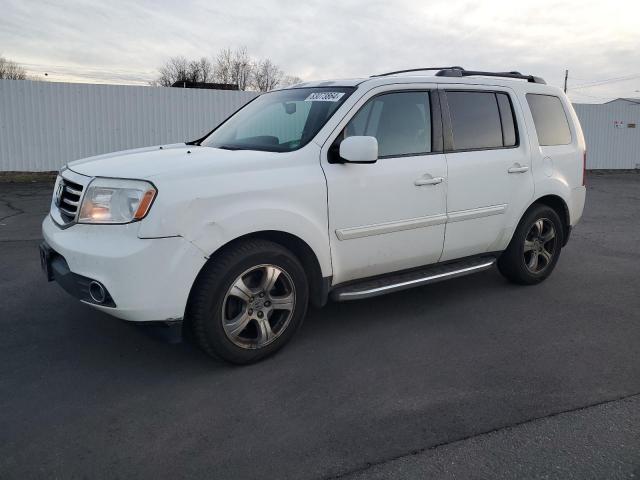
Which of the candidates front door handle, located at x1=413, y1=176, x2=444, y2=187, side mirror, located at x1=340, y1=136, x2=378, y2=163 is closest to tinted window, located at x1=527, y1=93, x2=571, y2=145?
front door handle, located at x1=413, y1=176, x2=444, y2=187

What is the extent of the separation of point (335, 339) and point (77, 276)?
1811mm

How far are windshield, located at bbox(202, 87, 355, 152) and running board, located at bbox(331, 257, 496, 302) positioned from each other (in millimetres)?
1089

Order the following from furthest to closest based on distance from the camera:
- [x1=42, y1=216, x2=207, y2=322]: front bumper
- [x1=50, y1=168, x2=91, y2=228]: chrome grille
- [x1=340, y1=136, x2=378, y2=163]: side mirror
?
[x1=340, y1=136, x2=378, y2=163]: side mirror < [x1=50, y1=168, x2=91, y2=228]: chrome grille < [x1=42, y1=216, x2=207, y2=322]: front bumper

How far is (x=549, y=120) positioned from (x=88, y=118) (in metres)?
13.7

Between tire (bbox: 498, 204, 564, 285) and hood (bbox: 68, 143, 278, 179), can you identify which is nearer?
hood (bbox: 68, 143, 278, 179)

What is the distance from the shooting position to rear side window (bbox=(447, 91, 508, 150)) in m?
4.55

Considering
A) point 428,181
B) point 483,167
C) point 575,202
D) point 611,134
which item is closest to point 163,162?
point 428,181

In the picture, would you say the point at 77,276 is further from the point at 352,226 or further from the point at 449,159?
the point at 449,159

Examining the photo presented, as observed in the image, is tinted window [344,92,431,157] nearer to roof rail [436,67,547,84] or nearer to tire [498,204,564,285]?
roof rail [436,67,547,84]

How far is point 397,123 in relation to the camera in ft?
13.9

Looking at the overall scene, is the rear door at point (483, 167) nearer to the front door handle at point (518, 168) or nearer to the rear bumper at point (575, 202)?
the front door handle at point (518, 168)

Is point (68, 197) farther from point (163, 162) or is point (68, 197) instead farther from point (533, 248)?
point (533, 248)

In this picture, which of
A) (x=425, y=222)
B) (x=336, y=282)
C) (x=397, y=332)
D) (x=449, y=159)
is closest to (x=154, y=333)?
(x=336, y=282)

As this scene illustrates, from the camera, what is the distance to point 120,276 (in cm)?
312
